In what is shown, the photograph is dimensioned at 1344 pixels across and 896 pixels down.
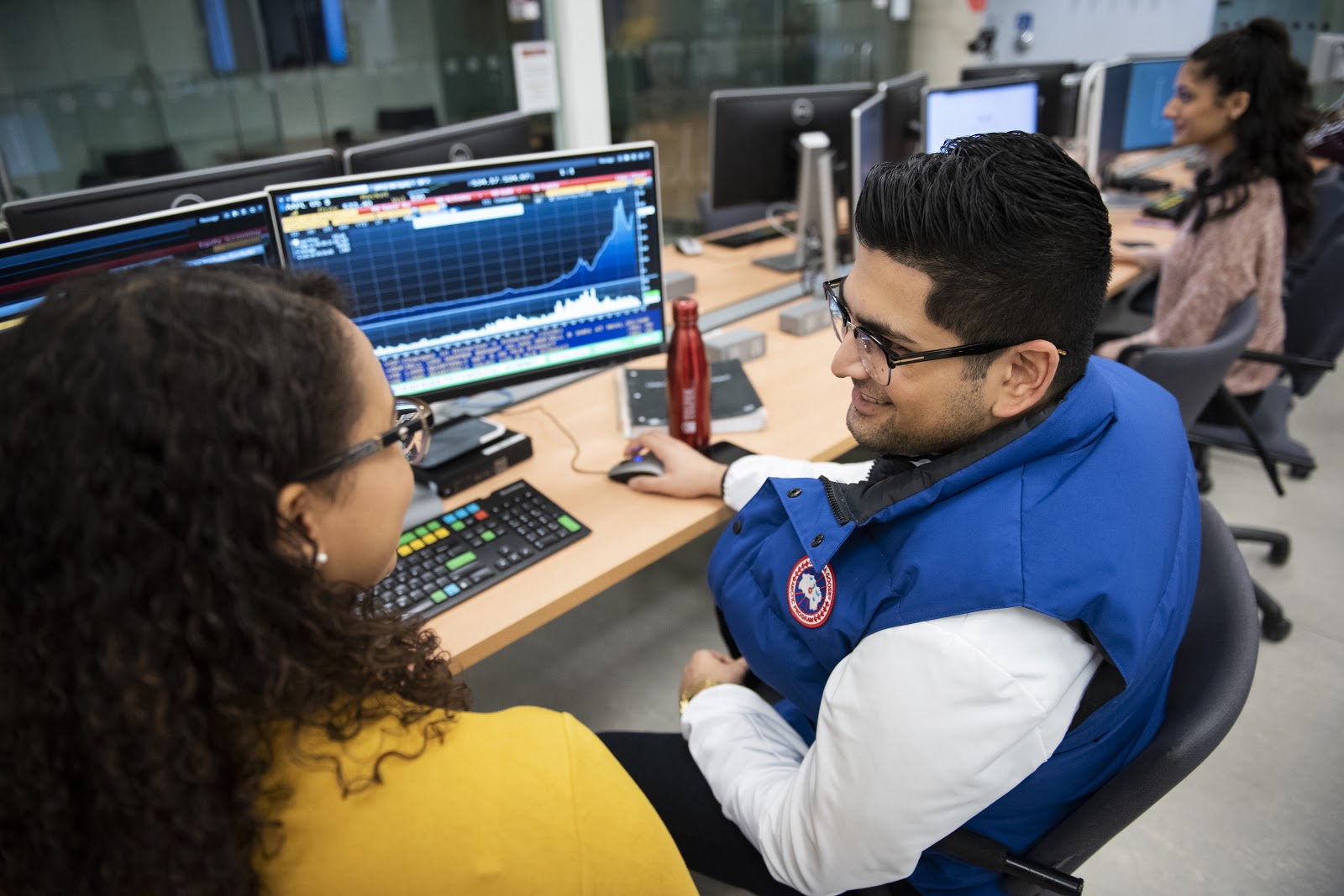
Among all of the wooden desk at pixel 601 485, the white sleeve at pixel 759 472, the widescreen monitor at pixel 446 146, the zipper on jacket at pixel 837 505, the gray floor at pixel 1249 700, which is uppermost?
the widescreen monitor at pixel 446 146

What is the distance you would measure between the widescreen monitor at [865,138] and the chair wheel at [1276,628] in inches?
58.7

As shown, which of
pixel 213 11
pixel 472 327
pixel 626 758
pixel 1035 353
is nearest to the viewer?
pixel 1035 353

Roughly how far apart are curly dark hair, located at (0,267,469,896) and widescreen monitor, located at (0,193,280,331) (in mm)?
611

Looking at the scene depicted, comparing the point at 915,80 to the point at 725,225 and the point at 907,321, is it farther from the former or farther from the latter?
the point at 907,321

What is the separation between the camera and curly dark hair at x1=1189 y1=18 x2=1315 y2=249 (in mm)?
2305

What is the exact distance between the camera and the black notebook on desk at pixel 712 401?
1735 millimetres

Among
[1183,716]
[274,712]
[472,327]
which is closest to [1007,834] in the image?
[1183,716]

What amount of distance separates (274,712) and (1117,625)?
28.7 inches

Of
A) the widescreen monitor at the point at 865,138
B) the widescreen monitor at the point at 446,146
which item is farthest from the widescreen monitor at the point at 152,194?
the widescreen monitor at the point at 865,138

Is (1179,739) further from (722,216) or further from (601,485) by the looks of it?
(722,216)

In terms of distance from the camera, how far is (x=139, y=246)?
127 centimetres

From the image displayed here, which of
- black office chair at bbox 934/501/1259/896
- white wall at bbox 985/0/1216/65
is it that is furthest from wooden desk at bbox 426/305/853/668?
white wall at bbox 985/0/1216/65

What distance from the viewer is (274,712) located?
2.10ft

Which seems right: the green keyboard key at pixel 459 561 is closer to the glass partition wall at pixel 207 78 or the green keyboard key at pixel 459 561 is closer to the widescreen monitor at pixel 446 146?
the widescreen monitor at pixel 446 146
